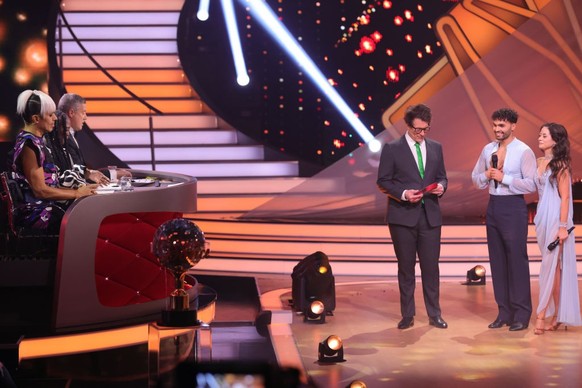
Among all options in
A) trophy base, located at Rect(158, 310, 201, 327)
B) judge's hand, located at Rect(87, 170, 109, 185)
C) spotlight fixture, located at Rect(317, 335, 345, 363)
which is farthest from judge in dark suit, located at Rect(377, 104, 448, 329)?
trophy base, located at Rect(158, 310, 201, 327)

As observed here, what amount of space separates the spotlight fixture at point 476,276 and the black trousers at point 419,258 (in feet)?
6.65

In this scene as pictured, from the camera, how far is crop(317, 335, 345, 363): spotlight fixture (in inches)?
219

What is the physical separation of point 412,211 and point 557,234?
3.13 ft

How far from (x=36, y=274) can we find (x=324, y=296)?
214 cm

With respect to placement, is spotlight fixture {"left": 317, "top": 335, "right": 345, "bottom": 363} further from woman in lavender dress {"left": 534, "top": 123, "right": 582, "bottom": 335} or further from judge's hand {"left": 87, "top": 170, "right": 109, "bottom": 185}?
judge's hand {"left": 87, "top": 170, "right": 109, "bottom": 185}

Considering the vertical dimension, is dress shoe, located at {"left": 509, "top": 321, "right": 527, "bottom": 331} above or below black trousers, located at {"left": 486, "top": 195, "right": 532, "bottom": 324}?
below

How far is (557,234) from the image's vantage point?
639 centimetres

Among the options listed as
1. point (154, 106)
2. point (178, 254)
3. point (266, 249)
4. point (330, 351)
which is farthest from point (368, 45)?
point (178, 254)

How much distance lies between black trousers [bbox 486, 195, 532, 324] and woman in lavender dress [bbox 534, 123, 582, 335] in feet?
0.41

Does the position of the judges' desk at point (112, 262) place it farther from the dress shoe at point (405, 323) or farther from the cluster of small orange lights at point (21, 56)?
the cluster of small orange lights at point (21, 56)

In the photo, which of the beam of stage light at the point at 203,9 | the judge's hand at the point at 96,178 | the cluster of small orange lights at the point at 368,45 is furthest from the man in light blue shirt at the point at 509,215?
the beam of stage light at the point at 203,9

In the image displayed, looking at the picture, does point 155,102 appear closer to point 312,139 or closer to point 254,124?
point 254,124

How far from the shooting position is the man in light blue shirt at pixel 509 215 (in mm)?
6426

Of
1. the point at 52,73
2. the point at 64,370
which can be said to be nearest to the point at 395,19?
the point at 52,73
